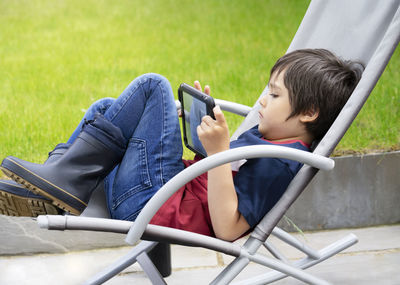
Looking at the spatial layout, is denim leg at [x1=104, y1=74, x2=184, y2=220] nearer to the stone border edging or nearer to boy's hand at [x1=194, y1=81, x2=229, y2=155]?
boy's hand at [x1=194, y1=81, x2=229, y2=155]

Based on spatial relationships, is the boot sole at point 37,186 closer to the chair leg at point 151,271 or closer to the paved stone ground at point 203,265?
the chair leg at point 151,271

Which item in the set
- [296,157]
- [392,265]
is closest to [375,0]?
[296,157]

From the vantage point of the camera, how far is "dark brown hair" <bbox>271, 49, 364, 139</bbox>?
6.54 feet

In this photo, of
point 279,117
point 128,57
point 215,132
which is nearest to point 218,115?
point 215,132

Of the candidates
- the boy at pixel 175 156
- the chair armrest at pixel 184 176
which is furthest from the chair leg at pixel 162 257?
the chair armrest at pixel 184 176

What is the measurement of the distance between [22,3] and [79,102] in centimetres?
384

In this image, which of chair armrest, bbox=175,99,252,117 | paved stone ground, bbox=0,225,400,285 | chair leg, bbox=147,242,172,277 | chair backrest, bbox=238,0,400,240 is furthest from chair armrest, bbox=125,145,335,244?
paved stone ground, bbox=0,225,400,285

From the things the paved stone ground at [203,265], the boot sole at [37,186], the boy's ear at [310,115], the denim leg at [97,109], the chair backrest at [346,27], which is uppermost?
the chair backrest at [346,27]

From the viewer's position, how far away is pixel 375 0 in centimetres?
232

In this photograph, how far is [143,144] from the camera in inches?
80.7

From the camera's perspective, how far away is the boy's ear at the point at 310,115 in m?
2.01

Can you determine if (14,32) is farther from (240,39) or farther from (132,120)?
(132,120)

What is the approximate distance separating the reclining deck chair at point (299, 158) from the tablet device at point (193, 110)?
8.8 inches

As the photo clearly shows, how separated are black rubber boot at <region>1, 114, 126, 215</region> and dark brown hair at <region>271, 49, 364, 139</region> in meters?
0.60
